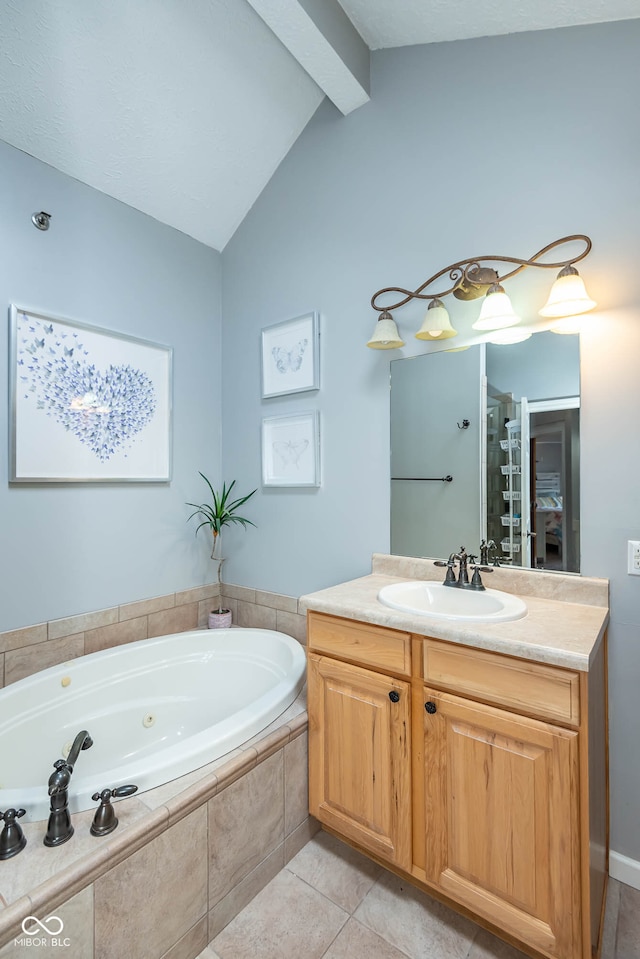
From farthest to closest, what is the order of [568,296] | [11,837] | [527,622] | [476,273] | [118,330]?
1. [118,330]
2. [476,273]
3. [568,296]
4. [527,622]
5. [11,837]

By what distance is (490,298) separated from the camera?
1.65 meters

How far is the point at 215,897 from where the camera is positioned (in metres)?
1.33

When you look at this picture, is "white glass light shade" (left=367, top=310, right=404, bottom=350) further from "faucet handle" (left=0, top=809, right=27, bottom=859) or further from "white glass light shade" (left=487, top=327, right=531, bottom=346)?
"faucet handle" (left=0, top=809, right=27, bottom=859)

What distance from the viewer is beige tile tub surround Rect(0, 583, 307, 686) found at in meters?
1.91

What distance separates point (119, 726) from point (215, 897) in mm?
812

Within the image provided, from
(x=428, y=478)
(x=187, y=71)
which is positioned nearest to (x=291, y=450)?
(x=428, y=478)

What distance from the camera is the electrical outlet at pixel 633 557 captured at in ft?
4.85

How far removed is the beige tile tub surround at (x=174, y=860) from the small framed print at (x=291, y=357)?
153 cm

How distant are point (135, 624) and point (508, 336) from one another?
7.11 ft

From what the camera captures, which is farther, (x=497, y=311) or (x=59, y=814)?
(x=497, y=311)

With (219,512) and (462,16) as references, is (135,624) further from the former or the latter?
(462,16)

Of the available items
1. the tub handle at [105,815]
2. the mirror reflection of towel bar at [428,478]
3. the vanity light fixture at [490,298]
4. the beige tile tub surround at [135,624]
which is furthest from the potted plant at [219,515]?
the tub handle at [105,815]

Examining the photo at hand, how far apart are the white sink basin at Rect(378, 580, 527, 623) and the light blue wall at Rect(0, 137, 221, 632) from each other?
4.45 ft

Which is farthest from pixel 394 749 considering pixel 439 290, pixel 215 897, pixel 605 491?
pixel 439 290
